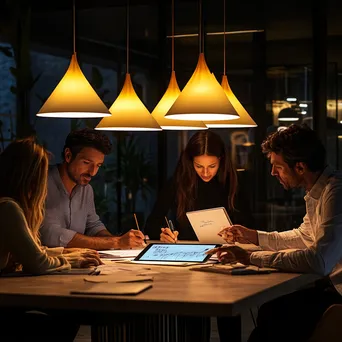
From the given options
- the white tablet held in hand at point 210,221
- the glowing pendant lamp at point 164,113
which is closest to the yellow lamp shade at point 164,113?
the glowing pendant lamp at point 164,113

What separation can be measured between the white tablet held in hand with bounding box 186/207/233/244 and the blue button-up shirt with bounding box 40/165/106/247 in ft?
2.57

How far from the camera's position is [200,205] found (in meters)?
6.27

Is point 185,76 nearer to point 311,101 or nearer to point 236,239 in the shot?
point 311,101

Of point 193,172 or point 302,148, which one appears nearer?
point 302,148

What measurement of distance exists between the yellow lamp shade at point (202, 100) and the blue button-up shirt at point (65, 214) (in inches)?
46.4

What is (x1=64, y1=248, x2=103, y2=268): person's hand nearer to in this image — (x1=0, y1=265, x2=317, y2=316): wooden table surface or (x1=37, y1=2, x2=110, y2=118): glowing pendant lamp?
(x1=0, y1=265, x2=317, y2=316): wooden table surface

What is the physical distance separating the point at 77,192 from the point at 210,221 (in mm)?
993

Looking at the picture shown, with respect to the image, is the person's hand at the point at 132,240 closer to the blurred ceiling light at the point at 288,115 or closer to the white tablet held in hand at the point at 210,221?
the white tablet held in hand at the point at 210,221

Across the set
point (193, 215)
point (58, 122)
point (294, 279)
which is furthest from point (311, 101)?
point (294, 279)

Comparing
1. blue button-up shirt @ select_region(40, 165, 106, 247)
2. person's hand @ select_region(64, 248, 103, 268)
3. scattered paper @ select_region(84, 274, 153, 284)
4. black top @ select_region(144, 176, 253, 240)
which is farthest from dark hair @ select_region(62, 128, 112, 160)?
scattered paper @ select_region(84, 274, 153, 284)

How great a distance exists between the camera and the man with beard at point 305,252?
13.9 feet

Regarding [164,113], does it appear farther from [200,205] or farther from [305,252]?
[305,252]

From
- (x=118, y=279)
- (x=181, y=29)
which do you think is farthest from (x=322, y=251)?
(x=181, y=29)

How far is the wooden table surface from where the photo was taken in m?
3.33
